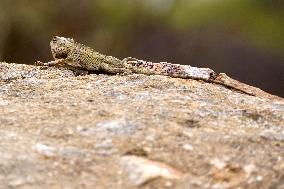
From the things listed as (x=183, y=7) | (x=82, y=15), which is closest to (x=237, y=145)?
(x=183, y=7)

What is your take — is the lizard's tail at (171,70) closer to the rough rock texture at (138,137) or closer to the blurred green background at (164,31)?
the rough rock texture at (138,137)

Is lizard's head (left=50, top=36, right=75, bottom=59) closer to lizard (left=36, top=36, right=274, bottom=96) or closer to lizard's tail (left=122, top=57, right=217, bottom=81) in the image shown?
lizard (left=36, top=36, right=274, bottom=96)

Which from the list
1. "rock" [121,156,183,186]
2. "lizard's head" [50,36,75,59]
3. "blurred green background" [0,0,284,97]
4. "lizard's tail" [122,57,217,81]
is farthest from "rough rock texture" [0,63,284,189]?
"blurred green background" [0,0,284,97]

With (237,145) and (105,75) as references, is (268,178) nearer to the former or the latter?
(237,145)

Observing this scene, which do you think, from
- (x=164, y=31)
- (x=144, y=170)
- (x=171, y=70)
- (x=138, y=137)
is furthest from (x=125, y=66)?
(x=164, y=31)

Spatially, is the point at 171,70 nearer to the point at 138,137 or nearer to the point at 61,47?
the point at 61,47
